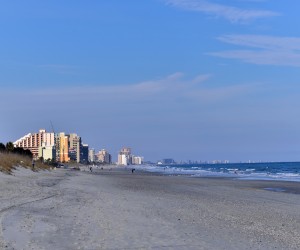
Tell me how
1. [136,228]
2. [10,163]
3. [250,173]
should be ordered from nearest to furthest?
[136,228] → [10,163] → [250,173]

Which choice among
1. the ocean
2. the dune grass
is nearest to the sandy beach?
the dune grass

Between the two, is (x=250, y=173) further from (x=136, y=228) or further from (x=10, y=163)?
(x=136, y=228)

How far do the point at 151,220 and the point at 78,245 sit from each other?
4.19 m

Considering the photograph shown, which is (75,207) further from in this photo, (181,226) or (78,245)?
(78,245)

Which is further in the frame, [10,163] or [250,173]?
[250,173]

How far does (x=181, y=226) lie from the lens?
1184 cm

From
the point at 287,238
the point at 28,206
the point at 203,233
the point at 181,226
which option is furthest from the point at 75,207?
the point at 287,238

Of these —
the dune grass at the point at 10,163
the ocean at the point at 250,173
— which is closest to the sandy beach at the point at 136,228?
the dune grass at the point at 10,163

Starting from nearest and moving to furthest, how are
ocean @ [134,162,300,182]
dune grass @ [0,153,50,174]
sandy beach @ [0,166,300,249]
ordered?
sandy beach @ [0,166,300,249]
dune grass @ [0,153,50,174]
ocean @ [134,162,300,182]

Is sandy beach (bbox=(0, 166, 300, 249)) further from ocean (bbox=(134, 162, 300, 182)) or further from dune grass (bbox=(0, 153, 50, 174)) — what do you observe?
ocean (bbox=(134, 162, 300, 182))

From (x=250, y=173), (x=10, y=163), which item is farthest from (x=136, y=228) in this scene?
(x=250, y=173)

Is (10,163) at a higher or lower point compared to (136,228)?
higher

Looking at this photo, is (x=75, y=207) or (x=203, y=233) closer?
(x=203, y=233)

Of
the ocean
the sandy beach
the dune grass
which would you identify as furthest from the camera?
the ocean
